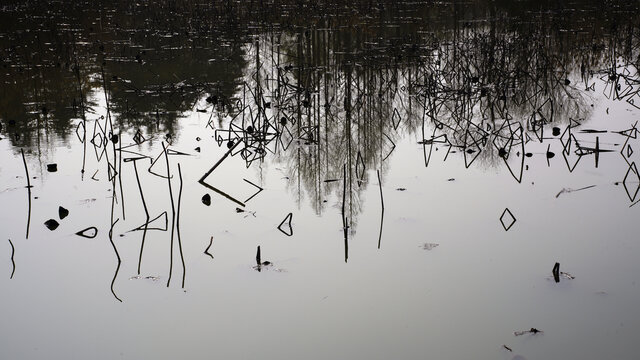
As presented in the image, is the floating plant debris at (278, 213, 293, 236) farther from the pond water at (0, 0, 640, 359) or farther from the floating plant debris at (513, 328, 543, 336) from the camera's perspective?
the floating plant debris at (513, 328, 543, 336)

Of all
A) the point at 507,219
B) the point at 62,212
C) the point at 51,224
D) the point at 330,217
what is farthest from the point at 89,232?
the point at 507,219

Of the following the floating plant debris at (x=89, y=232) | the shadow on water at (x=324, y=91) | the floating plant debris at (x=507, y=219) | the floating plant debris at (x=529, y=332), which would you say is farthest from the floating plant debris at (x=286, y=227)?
the floating plant debris at (x=529, y=332)

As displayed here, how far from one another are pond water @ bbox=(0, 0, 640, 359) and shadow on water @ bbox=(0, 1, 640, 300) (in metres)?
0.05

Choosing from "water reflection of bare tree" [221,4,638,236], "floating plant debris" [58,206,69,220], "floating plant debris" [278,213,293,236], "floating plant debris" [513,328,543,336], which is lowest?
"floating plant debris" [513,328,543,336]

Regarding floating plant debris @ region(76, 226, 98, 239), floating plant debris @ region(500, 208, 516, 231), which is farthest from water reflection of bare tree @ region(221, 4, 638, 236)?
floating plant debris @ region(76, 226, 98, 239)

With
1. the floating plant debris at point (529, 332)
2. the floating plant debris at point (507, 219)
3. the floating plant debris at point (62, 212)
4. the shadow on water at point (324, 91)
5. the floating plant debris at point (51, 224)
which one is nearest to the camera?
the floating plant debris at point (529, 332)

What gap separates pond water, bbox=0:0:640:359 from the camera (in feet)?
9.46

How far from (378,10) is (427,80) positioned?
1059cm

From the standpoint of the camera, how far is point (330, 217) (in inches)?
161

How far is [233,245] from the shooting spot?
3.72 m

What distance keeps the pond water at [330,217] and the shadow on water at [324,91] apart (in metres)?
0.05

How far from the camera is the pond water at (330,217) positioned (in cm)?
288

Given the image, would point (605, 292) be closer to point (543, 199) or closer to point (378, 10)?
point (543, 199)

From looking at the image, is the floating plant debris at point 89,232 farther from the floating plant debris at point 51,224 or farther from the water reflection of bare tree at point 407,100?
the water reflection of bare tree at point 407,100
